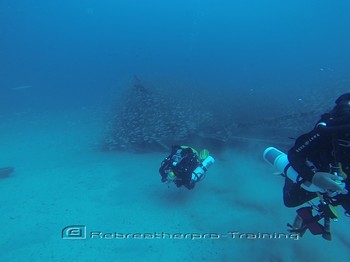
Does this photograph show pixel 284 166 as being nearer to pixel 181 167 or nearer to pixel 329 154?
pixel 329 154

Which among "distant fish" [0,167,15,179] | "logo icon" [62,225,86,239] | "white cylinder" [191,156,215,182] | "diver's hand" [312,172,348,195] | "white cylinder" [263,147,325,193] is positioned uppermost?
"diver's hand" [312,172,348,195]

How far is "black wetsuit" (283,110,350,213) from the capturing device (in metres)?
3.04

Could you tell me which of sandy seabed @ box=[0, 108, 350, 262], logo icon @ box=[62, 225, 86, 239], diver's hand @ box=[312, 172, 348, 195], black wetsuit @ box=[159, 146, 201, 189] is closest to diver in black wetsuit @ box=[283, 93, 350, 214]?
diver's hand @ box=[312, 172, 348, 195]

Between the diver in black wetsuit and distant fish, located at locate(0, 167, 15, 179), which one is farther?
distant fish, located at locate(0, 167, 15, 179)

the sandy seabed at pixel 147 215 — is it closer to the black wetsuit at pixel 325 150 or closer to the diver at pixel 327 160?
the diver at pixel 327 160

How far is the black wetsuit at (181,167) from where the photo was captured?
25.9 feet

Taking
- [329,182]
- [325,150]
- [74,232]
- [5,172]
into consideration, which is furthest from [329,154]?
[5,172]

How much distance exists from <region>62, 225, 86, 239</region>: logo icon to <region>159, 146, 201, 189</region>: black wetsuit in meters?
2.47

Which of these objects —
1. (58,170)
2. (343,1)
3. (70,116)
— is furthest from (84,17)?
(58,170)

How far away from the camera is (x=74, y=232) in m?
7.45

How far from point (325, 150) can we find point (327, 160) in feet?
0.42

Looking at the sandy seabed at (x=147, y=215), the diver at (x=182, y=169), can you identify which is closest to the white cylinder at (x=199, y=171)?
the diver at (x=182, y=169)

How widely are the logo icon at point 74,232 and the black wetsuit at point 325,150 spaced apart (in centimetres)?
560

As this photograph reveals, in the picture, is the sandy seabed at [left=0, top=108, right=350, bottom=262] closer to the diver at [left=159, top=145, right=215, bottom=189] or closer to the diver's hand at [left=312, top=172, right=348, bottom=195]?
the diver at [left=159, top=145, right=215, bottom=189]
